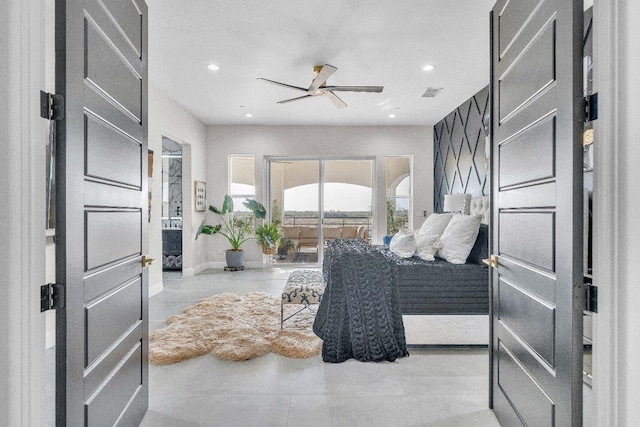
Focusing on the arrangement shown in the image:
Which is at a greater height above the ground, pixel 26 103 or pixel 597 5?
pixel 597 5

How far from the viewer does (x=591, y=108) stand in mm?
1131

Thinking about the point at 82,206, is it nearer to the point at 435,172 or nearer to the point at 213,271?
the point at 213,271

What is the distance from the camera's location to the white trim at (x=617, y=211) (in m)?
1.01

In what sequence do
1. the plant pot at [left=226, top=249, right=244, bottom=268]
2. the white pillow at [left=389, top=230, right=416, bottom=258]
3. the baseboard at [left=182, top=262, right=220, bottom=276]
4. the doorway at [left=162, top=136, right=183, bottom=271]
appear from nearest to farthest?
the white pillow at [left=389, top=230, right=416, bottom=258] → the baseboard at [left=182, top=262, right=220, bottom=276] → the plant pot at [left=226, top=249, right=244, bottom=268] → the doorway at [left=162, top=136, right=183, bottom=271]

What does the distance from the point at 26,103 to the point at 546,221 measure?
5.78 feet

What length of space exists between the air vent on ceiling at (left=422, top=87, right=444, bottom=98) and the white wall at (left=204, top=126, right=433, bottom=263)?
5.79 feet

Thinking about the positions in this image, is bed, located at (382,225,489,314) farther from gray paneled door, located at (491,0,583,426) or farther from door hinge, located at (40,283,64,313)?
door hinge, located at (40,283,64,313)

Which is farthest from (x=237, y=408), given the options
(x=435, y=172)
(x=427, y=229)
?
(x=435, y=172)

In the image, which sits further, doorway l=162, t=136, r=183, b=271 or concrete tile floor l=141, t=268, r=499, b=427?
doorway l=162, t=136, r=183, b=271

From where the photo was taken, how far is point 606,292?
3.49 ft

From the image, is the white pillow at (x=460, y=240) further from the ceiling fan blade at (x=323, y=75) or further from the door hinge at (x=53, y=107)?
the door hinge at (x=53, y=107)

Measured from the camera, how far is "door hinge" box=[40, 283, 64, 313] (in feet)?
3.60

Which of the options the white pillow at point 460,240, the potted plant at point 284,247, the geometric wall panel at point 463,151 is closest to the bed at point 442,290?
the white pillow at point 460,240

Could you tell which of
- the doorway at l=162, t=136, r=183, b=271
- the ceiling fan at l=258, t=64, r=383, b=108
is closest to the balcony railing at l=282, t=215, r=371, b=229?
the doorway at l=162, t=136, r=183, b=271
